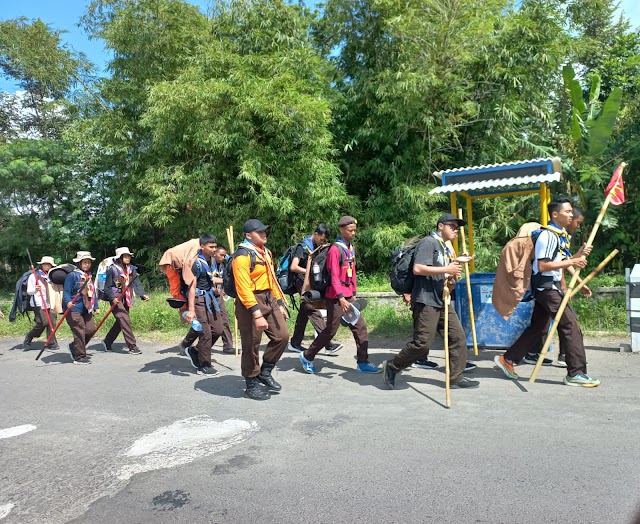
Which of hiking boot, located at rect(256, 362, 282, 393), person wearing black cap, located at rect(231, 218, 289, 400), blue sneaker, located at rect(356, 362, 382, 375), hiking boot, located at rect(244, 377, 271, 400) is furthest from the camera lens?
blue sneaker, located at rect(356, 362, 382, 375)

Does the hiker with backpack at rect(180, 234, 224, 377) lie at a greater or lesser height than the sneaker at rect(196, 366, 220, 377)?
greater

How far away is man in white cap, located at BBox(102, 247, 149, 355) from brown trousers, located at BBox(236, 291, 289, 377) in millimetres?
3625

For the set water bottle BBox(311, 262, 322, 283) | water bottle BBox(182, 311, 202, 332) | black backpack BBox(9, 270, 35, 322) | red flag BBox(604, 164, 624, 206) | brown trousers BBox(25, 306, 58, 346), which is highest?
red flag BBox(604, 164, 624, 206)

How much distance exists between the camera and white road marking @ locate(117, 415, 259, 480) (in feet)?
12.9

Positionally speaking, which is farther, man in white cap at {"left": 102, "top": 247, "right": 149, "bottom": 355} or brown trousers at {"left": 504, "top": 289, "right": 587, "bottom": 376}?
man in white cap at {"left": 102, "top": 247, "right": 149, "bottom": 355}

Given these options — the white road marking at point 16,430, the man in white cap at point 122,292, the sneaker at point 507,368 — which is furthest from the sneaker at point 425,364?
the man in white cap at point 122,292

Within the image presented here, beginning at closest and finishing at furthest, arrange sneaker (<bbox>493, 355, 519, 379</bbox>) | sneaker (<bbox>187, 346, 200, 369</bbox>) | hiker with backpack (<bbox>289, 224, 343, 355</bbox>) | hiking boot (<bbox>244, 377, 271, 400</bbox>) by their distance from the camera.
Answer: hiking boot (<bbox>244, 377, 271, 400</bbox>)
sneaker (<bbox>493, 355, 519, 379</bbox>)
sneaker (<bbox>187, 346, 200, 369</bbox>)
hiker with backpack (<bbox>289, 224, 343, 355</bbox>)

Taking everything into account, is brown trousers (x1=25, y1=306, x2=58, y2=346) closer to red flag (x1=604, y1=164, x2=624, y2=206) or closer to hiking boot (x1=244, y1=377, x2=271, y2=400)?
hiking boot (x1=244, y1=377, x2=271, y2=400)

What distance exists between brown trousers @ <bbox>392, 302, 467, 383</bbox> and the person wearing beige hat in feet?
15.8

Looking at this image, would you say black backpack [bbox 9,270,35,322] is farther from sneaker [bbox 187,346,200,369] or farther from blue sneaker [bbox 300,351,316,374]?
blue sneaker [bbox 300,351,316,374]

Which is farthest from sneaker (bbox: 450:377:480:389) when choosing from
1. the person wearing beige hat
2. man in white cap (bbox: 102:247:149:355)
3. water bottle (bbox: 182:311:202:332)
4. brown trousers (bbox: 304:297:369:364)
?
the person wearing beige hat

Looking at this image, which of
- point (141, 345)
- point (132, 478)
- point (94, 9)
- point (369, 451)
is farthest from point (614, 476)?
point (94, 9)

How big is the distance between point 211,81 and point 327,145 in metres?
2.87

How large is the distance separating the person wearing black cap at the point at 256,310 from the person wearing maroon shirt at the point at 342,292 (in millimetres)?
794
